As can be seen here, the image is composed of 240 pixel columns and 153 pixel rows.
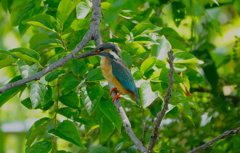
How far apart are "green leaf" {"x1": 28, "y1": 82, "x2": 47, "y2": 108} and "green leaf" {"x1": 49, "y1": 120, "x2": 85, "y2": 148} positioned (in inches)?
6.9

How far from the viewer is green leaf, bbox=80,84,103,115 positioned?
2.17 metres

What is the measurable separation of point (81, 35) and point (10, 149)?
3.15 m

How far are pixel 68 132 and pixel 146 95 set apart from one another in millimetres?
433

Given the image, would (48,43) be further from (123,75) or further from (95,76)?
(123,75)

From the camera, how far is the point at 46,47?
2494 mm

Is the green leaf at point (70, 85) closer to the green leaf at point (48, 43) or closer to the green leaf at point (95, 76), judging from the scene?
the green leaf at point (95, 76)

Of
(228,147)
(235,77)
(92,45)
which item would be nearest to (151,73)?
(92,45)

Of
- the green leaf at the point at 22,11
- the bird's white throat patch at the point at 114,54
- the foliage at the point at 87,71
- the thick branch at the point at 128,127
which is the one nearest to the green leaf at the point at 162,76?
the foliage at the point at 87,71

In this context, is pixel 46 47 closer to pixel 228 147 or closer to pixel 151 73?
pixel 151 73

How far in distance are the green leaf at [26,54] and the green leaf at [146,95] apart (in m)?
0.57

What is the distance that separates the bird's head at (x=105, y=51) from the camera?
2.64 meters

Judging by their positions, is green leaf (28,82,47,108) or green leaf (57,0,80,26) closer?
green leaf (28,82,47,108)

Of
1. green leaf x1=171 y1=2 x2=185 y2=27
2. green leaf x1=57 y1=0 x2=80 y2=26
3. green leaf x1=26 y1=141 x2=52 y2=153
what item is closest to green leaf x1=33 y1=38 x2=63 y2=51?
green leaf x1=57 y1=0 x2=80 y2=26

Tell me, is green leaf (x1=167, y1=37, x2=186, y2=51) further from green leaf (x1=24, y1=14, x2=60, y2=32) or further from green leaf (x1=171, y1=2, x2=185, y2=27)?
green leaf (x1=24, y1=14, x2=60, y2=32)
